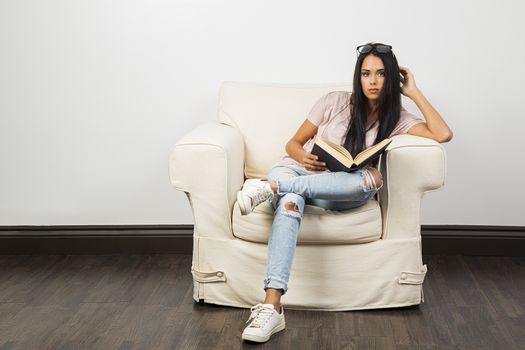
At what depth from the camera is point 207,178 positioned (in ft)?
9.59

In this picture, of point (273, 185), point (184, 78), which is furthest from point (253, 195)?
point (184, 78)

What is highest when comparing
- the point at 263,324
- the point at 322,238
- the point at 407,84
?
the point at 407,84

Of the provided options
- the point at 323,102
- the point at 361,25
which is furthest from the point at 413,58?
the point at 323,102

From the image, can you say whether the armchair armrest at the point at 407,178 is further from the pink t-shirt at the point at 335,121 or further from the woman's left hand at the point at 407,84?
the woman's left hand at the point at 407,84

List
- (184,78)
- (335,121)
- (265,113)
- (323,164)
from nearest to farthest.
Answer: (323,164), (335,121), (265,113), (184,78)

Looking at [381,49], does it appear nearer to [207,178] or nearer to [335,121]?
[335,121]

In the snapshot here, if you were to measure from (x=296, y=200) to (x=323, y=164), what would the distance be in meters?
0.28

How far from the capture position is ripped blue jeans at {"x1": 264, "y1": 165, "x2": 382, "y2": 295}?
2.74 m

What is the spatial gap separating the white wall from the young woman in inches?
20.2

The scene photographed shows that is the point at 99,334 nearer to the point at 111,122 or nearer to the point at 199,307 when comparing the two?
the point at 199,307

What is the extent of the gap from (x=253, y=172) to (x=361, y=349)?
1060 mm

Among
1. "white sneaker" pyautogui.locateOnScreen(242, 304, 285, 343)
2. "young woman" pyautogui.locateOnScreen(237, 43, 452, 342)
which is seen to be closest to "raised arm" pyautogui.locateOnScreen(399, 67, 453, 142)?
"young woman" pyautogui.locateOnScreen(237, 43, 452, 342)

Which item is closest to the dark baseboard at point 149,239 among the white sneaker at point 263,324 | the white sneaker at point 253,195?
the white sneaker at point 253,195

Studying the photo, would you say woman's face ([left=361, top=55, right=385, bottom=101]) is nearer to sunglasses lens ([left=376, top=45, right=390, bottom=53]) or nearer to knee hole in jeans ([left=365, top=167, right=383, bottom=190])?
sunglasses lens ([left=376, top=45, right=390, bottom=53])
